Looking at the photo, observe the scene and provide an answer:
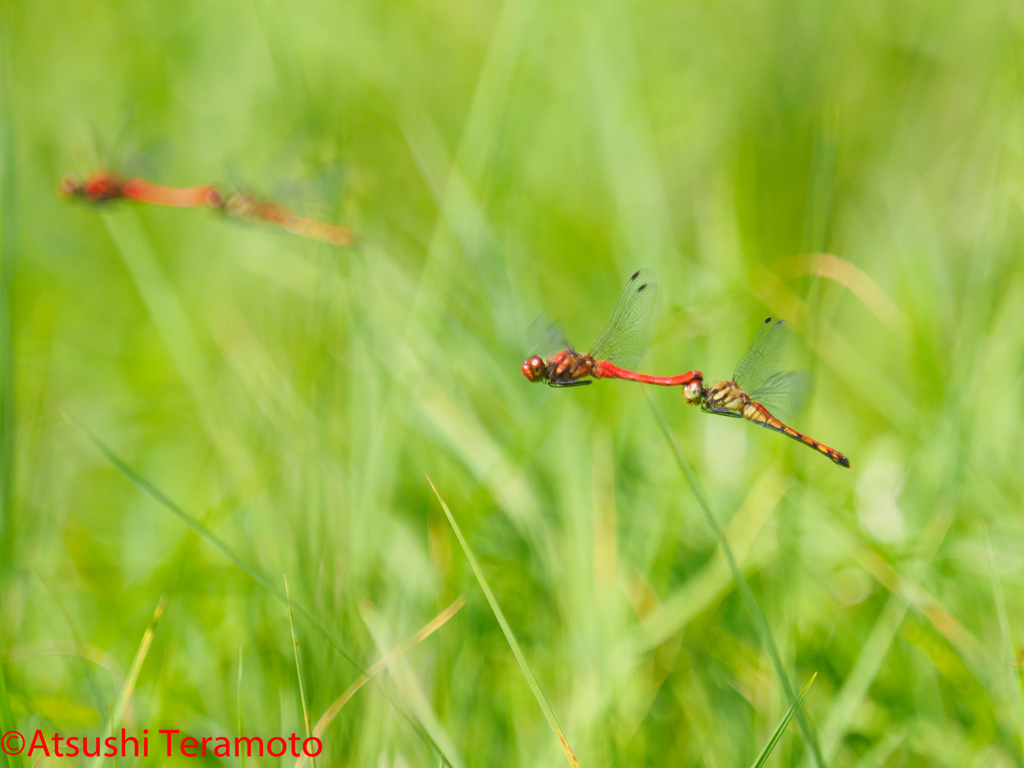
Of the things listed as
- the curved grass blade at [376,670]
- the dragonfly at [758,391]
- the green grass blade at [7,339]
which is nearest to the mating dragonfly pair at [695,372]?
the dragonfly at [758,391]

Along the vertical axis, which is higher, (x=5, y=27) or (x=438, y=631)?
(x=5, y=27)

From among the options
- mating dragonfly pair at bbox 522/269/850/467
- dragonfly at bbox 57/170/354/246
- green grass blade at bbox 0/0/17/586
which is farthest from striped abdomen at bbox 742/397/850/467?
green grass blade at bbox 0/0/17/586

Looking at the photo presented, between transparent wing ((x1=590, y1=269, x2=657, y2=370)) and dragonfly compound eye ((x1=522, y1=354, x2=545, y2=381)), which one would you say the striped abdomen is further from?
dragonfly compound eye ((x1=522, y1=354, x2=545, y2=381))

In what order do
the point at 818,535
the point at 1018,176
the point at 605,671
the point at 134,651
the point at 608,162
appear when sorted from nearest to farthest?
the point at 605,671 < the point at 134,651 < the point at 818,535 < the point at 1018,176 < the point at 608,162

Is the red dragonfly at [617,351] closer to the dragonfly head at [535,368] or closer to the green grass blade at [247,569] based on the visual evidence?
the dragonfly head at [535,368]

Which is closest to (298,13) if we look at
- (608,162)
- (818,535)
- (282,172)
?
(282,172)

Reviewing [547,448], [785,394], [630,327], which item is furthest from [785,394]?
[547,448]

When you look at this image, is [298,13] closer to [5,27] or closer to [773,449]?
[5,27]

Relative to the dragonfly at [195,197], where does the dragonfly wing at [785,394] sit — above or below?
above

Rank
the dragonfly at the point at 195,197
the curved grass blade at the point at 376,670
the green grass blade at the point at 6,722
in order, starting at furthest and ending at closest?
the dragonfly at the point at 195,197 → the curved grass blade at the point at 376,670 → the green grass blade at the point at 6,722
